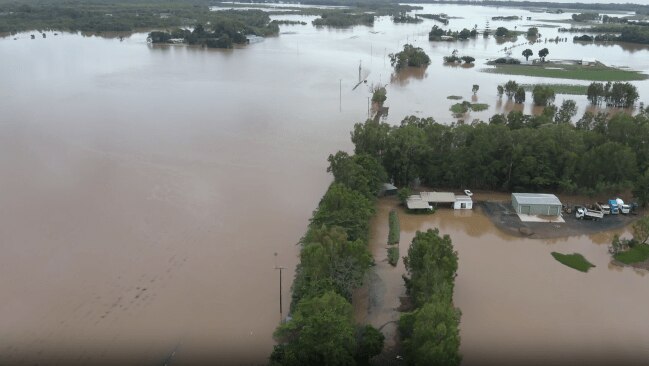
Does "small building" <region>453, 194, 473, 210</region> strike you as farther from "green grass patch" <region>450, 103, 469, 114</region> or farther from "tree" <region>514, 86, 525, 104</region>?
"tree" <region>514, 86, 525, 104</region>

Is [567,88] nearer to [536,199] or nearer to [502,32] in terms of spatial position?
[536,199]

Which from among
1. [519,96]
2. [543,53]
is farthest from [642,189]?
[543,53]

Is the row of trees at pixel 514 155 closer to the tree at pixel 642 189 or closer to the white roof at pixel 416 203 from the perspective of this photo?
the tree at pixel 642 189

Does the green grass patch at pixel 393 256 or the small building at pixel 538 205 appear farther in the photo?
the small building at pixel 538 205

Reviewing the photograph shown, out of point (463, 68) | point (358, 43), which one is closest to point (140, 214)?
point (463, 68)

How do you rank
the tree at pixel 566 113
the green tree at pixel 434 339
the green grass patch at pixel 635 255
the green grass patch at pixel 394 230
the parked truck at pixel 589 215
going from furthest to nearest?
1. the tree at pixel 566 113
2. the parked truck at pixel 589 215
3. the green grass patch at pixel 394 230
4. the green grass patch at pixel 635 255
5. the green tree at pixel 434 339

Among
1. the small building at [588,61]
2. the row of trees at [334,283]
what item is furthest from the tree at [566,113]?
the small building at [588,61]

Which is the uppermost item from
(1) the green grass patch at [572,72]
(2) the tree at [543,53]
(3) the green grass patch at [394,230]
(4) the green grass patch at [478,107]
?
(2) the tree at [543,53]

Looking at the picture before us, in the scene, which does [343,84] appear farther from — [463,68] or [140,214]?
[140,214]

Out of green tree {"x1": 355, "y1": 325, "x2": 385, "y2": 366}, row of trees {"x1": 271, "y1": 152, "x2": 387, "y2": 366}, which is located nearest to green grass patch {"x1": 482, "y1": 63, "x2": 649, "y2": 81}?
row of trees {"x1": 271, "y1": 152, "x2": 387, "y2": 366}

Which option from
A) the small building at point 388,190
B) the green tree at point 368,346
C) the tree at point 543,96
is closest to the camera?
the green tree at point 368,346
